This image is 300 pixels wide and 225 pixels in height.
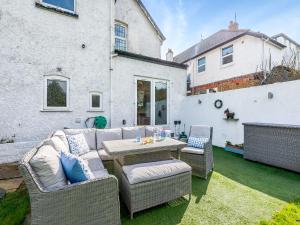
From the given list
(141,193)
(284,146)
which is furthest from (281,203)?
(141,193)

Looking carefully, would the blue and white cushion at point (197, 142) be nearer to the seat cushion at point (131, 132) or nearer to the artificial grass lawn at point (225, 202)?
the artificial grass lawn at point (225, 202)

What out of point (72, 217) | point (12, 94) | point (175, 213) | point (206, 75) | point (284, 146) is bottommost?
point (175, 213)

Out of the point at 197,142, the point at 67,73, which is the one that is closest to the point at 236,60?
the point at 197,142

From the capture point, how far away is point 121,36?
31.8 ft

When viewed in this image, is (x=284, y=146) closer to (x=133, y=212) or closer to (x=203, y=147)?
(x=203, y=147)

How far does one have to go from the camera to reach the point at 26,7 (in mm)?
5664

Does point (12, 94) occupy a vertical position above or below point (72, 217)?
above

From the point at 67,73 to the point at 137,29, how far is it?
5.75 meters

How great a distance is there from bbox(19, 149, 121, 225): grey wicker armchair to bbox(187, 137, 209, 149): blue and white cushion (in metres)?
2.82

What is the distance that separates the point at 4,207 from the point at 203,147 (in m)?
4.19

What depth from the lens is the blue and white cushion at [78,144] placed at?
13.5 feet

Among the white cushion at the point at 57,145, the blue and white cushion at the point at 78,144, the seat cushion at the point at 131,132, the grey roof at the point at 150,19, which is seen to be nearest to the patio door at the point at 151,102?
the seat cushion at the point at 131,132

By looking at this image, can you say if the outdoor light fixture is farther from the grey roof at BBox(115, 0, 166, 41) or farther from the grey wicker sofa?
the grey roof at BBox(115, 0, 166, 41)

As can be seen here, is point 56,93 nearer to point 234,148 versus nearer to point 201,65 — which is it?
point 234,148
